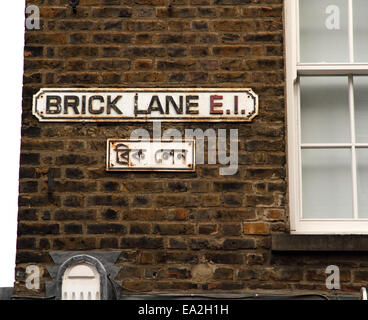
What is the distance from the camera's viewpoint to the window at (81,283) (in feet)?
17.2

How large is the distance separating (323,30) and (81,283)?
2676 millimetres

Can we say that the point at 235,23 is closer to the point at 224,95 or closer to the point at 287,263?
the point at 224,95

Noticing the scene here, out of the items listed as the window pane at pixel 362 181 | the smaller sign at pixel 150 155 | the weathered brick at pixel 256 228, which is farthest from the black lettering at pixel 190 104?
the window pane at pixel 362 181

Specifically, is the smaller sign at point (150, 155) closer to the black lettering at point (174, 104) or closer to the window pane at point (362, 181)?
the black lettering at point (174, 104)

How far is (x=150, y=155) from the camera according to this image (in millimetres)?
5676

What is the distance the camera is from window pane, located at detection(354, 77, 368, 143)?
579 centimetres

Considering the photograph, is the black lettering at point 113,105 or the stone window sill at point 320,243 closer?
the stone window sill at point 320,243

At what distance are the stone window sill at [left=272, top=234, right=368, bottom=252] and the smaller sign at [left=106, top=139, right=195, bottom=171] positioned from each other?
85 centimetres

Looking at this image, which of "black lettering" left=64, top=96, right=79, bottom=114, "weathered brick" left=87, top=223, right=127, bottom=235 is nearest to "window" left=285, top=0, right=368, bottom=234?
"weathered brick" left=87, top=223, right=127, bottom=235

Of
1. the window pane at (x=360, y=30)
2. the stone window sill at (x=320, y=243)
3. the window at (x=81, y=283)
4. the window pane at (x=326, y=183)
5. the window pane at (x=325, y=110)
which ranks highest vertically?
the window pane at (x=360, y=30)

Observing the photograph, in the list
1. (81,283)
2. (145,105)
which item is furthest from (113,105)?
(81,283)

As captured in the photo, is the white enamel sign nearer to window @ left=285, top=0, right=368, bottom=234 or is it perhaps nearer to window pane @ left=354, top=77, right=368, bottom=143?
window @ left=285, top=0, right=368, bottom=234

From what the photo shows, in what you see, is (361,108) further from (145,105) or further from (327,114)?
(145,105)

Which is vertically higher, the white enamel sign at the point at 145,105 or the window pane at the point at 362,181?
the white enamel sign at the point at 145,105
